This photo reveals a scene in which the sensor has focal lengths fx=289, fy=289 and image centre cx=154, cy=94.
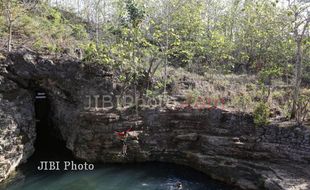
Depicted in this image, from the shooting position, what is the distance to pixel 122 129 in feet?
42.8

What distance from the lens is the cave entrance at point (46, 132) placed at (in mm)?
14820

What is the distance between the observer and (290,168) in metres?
10.1

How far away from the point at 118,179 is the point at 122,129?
223 cm

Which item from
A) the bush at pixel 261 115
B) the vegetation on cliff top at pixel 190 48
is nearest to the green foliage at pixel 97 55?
the vegetation on cliff top at pixel 190 48

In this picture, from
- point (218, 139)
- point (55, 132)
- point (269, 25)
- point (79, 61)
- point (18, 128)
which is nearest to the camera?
point (218, 139)

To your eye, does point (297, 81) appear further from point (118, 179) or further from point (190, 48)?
point (118, 179)

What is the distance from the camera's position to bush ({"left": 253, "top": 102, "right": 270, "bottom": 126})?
36.8ft

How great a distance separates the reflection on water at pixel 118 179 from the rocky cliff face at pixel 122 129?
1.50ft

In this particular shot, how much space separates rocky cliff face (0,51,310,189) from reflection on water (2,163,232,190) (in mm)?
456

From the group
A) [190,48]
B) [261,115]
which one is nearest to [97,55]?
[190,48]

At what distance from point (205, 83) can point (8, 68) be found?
10.2 m

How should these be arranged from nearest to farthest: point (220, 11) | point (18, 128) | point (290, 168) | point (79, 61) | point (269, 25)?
point (290, 168) < point (18, 128) < point (79, 61) < point (269, 25) < point (220, 11)

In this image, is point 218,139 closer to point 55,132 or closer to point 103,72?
point 103,72

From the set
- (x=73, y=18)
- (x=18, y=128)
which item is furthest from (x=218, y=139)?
(x=73, y=18)
